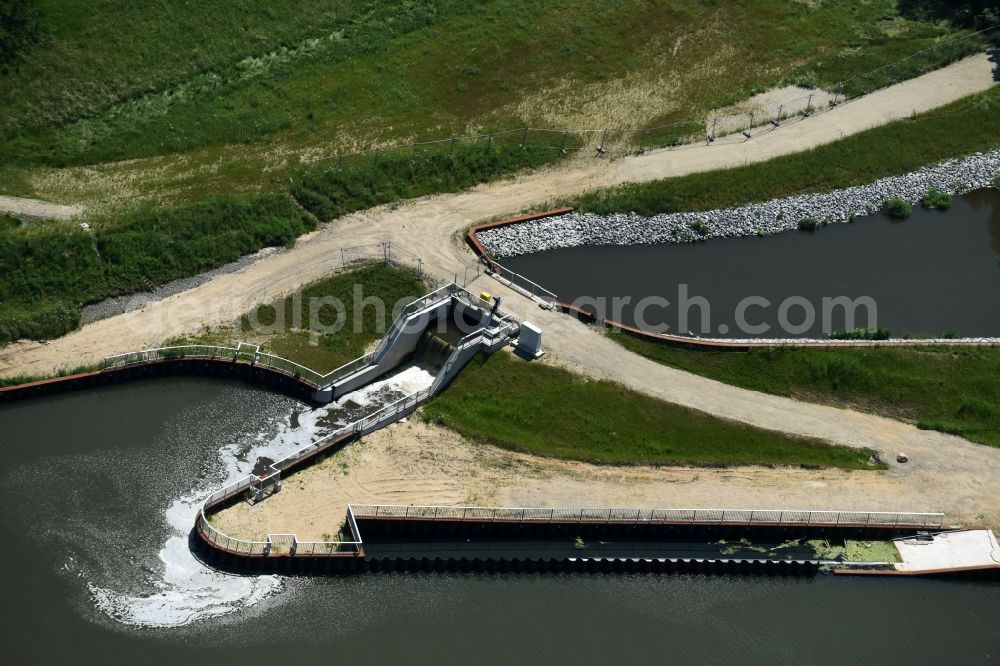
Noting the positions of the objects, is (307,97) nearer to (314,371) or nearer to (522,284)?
(522,284)

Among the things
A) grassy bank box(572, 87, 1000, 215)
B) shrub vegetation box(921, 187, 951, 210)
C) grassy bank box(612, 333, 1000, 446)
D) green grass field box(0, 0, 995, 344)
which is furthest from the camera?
shrub vegetation box(921, 187, 951, 210)

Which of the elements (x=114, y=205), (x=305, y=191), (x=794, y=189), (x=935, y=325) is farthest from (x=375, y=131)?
(x=935, y=325)

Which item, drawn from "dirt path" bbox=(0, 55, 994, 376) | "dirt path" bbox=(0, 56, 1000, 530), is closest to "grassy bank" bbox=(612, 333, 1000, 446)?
"dirt path" bbox=(0, 56, 1000, 530)

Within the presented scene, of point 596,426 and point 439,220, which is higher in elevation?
point 439,220

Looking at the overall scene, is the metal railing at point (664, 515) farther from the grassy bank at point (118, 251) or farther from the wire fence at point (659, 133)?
the wire fence at point (659, 133)

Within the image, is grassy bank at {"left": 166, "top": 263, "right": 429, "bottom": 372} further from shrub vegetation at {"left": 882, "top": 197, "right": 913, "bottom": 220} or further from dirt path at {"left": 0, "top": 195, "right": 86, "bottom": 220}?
shrub vegetation at {"left": 882, "top": 197, "right": 913, "bottom": 220}

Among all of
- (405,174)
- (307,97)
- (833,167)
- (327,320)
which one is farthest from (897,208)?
(307,97)
